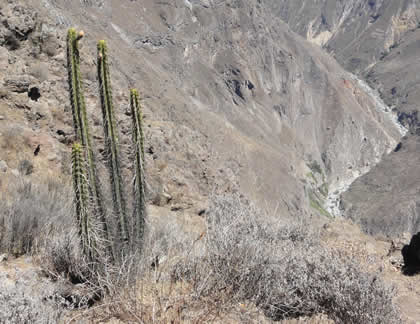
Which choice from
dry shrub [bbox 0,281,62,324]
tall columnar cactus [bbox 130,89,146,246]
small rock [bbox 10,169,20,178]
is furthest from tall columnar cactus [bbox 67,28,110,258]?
small rock [bbox 10,169,20,178]

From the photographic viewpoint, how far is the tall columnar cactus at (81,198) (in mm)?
3629

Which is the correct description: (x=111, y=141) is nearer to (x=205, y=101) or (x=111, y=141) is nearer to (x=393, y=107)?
(x=205, y=101)

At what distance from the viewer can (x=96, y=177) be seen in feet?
13.5

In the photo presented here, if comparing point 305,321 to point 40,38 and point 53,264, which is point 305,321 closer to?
point 53,264

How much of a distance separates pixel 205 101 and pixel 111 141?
77321 millimetres

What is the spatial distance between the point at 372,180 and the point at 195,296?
10863cm

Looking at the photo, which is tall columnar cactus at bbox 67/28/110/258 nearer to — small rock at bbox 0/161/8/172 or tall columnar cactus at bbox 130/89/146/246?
tall columnar cactus at bbox 130/89/146/246

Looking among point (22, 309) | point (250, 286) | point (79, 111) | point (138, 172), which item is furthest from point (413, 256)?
point (22, 309)

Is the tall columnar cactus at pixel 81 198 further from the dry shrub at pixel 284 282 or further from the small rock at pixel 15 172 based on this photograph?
the small rock at pixel 15 172

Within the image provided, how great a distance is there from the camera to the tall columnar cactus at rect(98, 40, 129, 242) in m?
4.01

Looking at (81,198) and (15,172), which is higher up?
(15,172)

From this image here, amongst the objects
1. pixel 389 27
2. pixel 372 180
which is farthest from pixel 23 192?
pixel 389 27

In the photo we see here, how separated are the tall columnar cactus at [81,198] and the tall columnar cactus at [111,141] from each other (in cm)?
57

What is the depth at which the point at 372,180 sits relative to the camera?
339 feet
